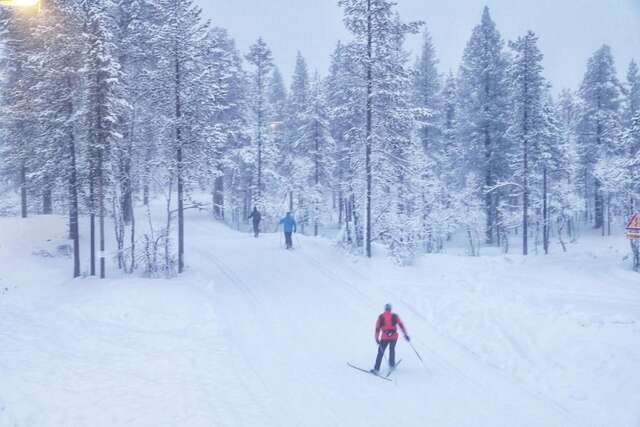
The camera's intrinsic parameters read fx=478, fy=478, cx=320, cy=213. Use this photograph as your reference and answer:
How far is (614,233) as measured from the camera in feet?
145

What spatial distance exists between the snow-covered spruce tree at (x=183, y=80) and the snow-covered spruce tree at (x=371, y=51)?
7486 millimetres

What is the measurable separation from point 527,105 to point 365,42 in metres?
14.3

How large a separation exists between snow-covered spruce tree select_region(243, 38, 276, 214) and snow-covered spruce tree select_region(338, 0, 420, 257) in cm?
1421

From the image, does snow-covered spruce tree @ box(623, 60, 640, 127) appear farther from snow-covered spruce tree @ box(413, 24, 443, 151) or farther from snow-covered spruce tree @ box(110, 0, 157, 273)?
snow-covered spruce tree @ box(110, 0, 157, 273)

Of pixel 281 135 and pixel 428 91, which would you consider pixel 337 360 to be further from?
pixel 281 135

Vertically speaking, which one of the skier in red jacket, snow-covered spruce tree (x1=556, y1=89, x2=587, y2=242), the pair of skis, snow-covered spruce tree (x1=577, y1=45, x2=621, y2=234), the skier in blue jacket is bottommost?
the pair of skis

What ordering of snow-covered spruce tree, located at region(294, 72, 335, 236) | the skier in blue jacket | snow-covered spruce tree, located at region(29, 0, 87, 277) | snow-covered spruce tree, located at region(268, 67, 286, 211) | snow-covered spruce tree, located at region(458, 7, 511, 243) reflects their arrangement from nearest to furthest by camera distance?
1. snow-covered spruce tree, located at region(29, 0, 87, 277)
2. the skier in blue jacket
3. snow-covered spruce tree, located at region(458, 7, 511, 243)
4. snow-covered spruce tree, located at region(294, 72, 335, 236)
5. snow-covered spruce tree, located at region(268, 67, 286, 211)

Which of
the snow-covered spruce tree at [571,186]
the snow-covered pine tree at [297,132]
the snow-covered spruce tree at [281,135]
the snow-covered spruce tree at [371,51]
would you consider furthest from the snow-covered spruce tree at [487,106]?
the snow-covered spruce tree at [281,135]

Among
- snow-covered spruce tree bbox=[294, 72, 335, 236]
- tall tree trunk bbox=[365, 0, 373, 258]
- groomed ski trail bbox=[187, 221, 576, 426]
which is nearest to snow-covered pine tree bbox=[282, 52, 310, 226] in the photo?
snow-covered spruce tree bbox=[294, 72, 335, 236]

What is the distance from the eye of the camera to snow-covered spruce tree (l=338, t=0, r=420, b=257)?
2369 centimetres

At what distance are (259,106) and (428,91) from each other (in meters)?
15.7

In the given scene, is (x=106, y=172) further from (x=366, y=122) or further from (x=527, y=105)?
(x=527, y=105)

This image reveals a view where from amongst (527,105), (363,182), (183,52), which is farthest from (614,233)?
(183,52)

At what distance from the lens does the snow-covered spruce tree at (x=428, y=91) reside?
4250 centimetres
